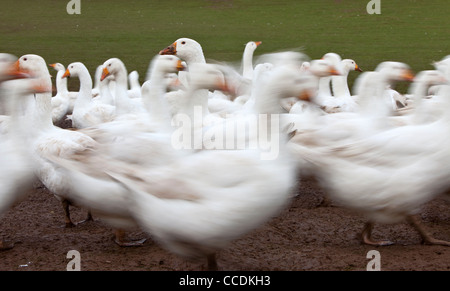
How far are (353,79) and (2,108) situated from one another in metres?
6.30

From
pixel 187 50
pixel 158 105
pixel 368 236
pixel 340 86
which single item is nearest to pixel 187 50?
pixel 187 50

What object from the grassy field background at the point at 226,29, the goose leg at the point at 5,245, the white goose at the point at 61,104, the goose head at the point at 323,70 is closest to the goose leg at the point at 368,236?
the goose head at the point at 323,70

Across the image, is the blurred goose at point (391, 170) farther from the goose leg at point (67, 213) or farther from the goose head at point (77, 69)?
the goose head at point (77, 69)

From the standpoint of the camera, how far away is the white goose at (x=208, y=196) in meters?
3.33

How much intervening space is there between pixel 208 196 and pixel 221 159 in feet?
0.80

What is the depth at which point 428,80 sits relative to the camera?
5633 millimetres

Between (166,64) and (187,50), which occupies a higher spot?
(187,50)

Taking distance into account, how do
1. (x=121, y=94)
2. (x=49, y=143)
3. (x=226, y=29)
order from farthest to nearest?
(x=226, y=29)
(x=121, y=94)
(x=49, y=143)

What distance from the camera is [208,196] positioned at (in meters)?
3.38

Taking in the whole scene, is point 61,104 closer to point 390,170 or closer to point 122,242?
point 122,242

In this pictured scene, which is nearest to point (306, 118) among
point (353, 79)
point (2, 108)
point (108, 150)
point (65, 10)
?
point (108, 150)

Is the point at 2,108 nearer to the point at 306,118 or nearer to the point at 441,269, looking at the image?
the point at 306,118

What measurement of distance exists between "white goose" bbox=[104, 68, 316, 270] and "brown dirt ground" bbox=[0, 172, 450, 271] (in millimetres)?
747
